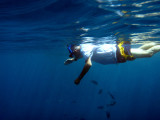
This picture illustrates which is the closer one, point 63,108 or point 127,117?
point 127,117

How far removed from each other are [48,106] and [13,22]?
90.6 feet

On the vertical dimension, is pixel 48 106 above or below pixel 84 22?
below

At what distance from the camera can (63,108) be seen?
100 feet

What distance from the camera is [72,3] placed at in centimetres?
666

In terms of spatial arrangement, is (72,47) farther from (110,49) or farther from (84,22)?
(84,22)

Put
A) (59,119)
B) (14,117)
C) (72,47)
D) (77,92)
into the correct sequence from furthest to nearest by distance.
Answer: (77,92), (14,117), (59,119), (72,47)

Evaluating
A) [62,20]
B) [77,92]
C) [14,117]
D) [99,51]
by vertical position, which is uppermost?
[62,20]

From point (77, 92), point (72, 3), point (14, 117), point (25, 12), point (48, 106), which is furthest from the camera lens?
point (77, 92)

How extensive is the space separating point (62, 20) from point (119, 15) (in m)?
3.65

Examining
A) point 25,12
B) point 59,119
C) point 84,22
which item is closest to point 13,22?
point 25,12

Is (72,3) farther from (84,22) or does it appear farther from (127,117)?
(127,117)

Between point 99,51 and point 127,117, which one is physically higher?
point 99,51

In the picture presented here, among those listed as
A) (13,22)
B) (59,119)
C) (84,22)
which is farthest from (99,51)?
(59,119)

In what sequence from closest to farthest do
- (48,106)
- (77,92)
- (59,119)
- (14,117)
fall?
(59,119), (14,117), (48,106), (77,92)
